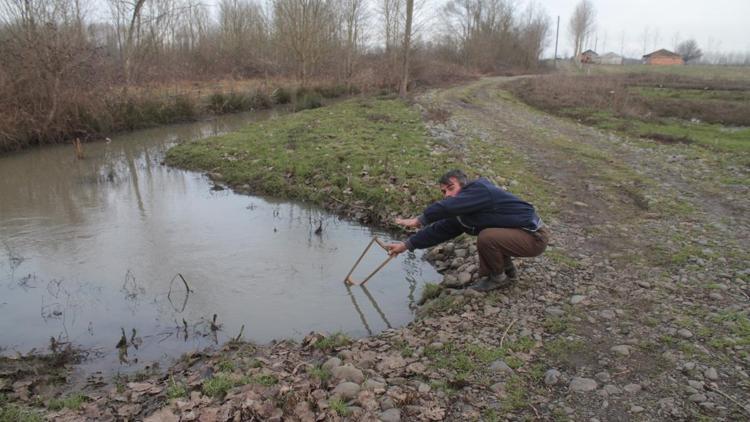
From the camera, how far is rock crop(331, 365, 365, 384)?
4230 mm

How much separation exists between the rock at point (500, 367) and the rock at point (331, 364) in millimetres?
1412

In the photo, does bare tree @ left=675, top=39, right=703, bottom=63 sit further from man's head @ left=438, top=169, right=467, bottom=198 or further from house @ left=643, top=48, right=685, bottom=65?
man's head @ left=438, top=169, right=467, bottom=198

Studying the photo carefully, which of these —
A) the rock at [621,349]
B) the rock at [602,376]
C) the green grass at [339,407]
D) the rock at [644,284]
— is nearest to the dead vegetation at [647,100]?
the rock at [644,284]

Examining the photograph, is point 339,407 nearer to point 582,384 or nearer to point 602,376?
point 582,384

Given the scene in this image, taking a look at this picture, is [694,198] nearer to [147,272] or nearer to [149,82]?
[147,272]

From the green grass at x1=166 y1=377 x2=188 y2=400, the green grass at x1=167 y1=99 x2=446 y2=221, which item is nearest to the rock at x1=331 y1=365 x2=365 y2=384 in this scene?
the green grass at x1=166 y1=377 x2=188 y2=400

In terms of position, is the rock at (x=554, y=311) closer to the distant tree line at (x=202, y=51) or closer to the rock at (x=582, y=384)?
the rock at (x=582, y=384)

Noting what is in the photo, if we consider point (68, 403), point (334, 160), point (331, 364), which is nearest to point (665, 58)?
point (334, 160)

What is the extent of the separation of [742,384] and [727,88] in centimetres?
3314

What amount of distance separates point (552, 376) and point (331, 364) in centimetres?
197

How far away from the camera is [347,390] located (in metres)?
4.02

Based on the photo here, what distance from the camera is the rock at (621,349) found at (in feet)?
14.6

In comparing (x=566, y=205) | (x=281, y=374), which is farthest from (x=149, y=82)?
(x=281, y=374)

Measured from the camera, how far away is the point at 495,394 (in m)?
3.97
